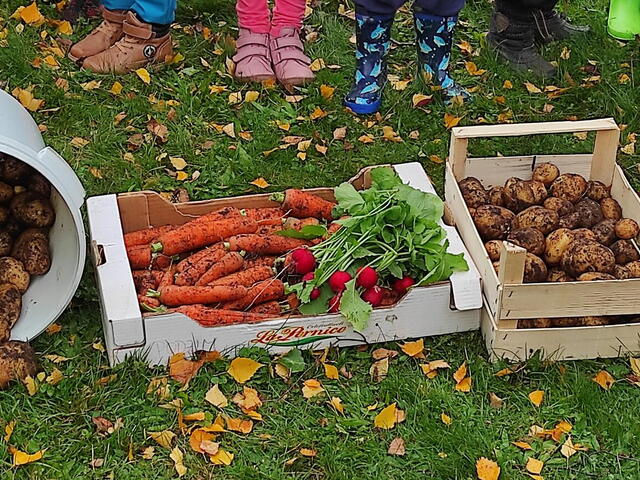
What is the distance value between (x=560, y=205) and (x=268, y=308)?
101 centimetres

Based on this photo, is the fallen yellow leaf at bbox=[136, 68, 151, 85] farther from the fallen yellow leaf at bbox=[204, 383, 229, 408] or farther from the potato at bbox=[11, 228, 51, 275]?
the fallen yellow leaf at bbox=[204, 383, 229, 408]

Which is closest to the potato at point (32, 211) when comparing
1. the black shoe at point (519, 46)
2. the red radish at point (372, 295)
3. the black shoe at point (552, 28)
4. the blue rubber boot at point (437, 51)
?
the red radish at point (372, 295)

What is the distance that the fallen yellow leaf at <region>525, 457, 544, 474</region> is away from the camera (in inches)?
99.7

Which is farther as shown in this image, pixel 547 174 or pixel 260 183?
pixel 260 183

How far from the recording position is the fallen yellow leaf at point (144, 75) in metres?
4.38

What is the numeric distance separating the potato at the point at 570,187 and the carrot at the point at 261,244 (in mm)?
880

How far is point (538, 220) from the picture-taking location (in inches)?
120

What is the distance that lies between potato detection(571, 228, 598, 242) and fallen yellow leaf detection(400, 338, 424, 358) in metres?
0.58

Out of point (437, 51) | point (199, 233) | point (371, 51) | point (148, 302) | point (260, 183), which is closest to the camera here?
point (148, 302)

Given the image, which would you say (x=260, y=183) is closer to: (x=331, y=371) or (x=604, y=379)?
(x=331, y=371)

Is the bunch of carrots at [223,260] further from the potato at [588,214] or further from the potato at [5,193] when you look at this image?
the potato at [588,214]

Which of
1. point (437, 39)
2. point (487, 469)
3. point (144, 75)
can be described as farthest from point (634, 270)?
point (144, 75)

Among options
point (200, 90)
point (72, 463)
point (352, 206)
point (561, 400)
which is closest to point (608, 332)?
point (561, 400)

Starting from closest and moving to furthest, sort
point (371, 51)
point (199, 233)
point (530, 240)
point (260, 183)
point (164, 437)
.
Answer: point (164, 437) → point (530, 240) → point (199, 233) → point (260, 183) → point (371, 51)
